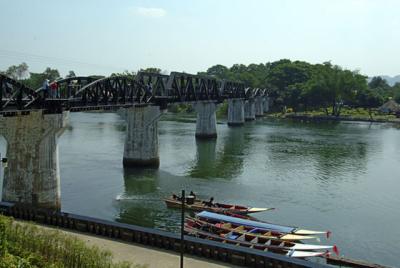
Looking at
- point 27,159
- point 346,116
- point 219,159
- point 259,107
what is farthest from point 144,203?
point 259,107

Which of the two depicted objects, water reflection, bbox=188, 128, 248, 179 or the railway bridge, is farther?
water reflection, bbox=188, 128, 248, 179

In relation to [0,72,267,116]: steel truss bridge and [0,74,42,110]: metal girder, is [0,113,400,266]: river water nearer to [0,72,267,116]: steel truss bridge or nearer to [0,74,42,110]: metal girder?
[0,72,267,116]: steel truss bridge

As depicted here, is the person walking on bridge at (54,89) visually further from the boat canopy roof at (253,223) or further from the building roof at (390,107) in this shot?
the building roof at (390,107)

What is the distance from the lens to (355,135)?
120250 millimetres

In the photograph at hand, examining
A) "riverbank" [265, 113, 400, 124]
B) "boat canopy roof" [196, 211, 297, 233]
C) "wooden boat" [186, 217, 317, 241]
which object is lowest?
"wooden boat" [186, 217, 317, 241]

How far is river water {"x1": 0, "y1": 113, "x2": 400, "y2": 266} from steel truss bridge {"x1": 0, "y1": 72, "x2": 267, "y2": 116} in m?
9.86

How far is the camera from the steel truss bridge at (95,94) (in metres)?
39.8

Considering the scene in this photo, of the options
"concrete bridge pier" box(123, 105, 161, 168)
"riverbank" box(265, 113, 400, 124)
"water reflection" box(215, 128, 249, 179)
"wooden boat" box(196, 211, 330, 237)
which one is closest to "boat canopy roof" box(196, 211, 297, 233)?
"wooden boat" box(196, 211, 330, 237)

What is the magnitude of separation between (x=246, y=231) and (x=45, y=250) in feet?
56.2

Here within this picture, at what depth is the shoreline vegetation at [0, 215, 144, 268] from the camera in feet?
68.1

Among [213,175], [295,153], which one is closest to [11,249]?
[213,175]

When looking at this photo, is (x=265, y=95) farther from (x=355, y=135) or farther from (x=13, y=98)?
(x=13, y=98)

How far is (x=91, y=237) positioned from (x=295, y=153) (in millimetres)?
61418

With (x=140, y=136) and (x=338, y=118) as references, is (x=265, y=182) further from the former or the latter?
(x=338, y=118)
